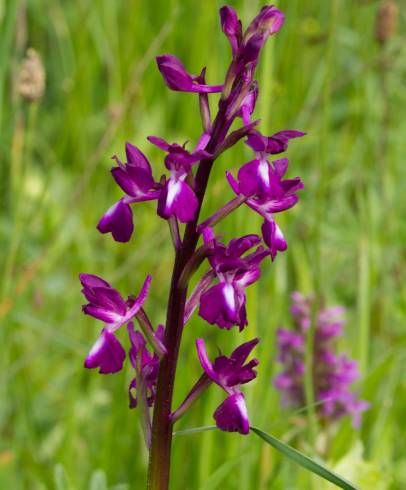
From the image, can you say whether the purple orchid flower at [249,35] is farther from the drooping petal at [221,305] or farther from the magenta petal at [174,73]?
the drooping petal at [221,305]

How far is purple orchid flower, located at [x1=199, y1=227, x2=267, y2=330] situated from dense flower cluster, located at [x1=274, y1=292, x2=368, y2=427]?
41.8 inches

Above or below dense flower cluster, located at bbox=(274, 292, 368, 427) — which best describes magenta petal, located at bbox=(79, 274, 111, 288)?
above

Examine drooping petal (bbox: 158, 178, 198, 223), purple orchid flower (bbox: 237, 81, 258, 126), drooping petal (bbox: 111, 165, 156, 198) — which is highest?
purple orchid flower (bbox: 237, 81, 258, 126)

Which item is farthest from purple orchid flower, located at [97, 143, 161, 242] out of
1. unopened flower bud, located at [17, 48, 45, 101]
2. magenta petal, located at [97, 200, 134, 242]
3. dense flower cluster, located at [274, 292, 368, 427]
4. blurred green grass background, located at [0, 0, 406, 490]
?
dense flower cluster, located at [274, 292, 368, 427]

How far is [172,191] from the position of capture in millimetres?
960

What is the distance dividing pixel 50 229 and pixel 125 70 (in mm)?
766

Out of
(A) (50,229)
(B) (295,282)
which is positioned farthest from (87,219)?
(B) (295,282)

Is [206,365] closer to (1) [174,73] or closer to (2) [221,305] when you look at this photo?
(2) [221,305]

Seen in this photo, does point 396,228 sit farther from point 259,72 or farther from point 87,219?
point 259,72

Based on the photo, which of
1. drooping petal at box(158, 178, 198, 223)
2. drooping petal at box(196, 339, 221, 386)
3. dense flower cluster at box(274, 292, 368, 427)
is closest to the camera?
drooping petal at box(158, 178, 198, 223)

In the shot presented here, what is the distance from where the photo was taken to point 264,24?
977 mm

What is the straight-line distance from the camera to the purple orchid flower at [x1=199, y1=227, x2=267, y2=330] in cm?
99

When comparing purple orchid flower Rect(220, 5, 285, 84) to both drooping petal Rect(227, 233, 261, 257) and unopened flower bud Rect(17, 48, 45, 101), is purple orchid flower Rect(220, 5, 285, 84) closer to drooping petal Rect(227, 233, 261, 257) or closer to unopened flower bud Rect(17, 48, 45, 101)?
drooping petal Rect(227, 233, 261, 257)

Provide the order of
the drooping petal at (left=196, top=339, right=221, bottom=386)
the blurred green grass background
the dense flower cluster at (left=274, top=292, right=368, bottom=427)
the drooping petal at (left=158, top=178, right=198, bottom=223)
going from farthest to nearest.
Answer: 1. the dense flower cluster at (left=274, top=292, right=368, bottom=427)
2. the blurred green grass background
3. the drooping petal at (left=196, top=339, right=221, bottom=386)
4. the drooping petal at (left=158, top=178, right=198, bottom=223)
